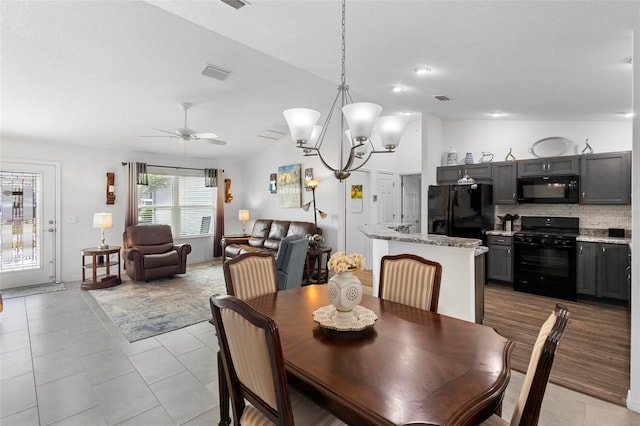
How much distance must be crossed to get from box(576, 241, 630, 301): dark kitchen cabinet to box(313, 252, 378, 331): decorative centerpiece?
13.1 ft

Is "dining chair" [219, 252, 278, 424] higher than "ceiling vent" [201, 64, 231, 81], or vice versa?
"ceiling vent" [201, 64, 231, 81]

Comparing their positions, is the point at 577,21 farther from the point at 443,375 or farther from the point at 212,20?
the point at 212,20

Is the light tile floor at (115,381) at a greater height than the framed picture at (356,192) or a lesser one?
lesser

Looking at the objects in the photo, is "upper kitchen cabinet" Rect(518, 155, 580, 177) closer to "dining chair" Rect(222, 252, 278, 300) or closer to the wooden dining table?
the wooden dining table

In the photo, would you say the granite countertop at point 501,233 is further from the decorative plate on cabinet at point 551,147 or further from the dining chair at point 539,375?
the dining chair at point 539,375

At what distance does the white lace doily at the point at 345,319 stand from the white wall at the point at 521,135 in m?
4.55

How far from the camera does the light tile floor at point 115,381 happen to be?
2.07 meters

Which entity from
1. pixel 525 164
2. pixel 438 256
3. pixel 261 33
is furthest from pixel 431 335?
pixel 525 164

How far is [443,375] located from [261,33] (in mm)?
2615

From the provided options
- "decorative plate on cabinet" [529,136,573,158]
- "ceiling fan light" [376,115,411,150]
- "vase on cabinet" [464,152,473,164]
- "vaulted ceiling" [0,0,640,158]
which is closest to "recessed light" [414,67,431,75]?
"vaulted ceiling" [0,0,640,158]

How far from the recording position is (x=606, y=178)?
4.15 m

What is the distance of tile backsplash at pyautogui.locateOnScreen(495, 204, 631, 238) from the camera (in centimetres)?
424

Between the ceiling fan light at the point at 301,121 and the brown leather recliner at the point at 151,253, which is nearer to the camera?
the ceiling fan light at the point at 301,121

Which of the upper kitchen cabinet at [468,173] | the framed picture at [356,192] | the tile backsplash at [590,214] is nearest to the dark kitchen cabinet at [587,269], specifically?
the tile backsplash at [590,214]
